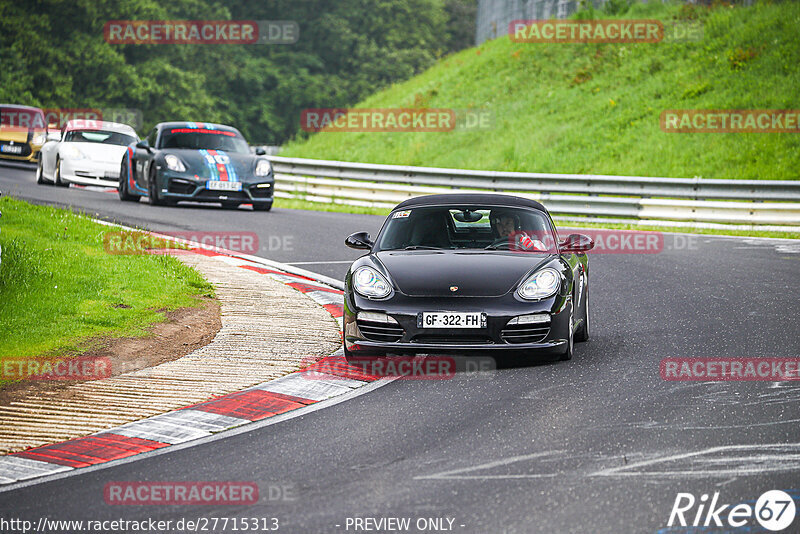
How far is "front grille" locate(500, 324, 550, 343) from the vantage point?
7.78 m

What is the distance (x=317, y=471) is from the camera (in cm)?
548

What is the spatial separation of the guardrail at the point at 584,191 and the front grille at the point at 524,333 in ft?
41.7

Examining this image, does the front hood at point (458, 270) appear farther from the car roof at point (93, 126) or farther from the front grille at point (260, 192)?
the car roof at point (93, 126)

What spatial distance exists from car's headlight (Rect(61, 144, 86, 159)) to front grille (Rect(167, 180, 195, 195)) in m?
4.47

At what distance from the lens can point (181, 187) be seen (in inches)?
739

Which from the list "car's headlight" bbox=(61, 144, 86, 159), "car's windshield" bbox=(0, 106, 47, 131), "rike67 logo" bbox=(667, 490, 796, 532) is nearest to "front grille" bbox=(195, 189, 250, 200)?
"car's headlight" bbox=(61, 144, 86, 159)

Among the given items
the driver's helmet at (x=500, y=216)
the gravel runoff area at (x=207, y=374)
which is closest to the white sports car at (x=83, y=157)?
the gravel runoff area at (x=207, y=374)

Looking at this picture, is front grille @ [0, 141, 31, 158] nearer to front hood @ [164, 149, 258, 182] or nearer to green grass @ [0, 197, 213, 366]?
front hood @ [164, 149, 258, 182]

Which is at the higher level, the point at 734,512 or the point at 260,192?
the point at 260,192

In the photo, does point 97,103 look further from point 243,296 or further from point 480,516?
point 480,516

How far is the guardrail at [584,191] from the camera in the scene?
19.6 metres

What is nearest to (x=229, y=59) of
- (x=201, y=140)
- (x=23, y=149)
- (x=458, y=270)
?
(x=23, y=149)

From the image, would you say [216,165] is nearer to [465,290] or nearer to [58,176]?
[58,176]

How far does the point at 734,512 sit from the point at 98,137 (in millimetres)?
20285
